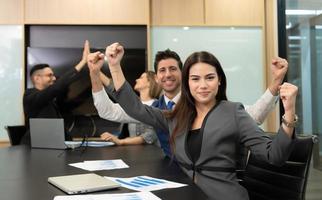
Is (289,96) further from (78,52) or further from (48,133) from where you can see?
(78,52)

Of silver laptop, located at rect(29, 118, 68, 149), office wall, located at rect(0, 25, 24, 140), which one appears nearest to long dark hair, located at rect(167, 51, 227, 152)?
silver laptop, located at rect(29, 118, 68, 149)

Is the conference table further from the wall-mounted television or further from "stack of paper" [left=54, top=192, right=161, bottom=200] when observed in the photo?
the wall-mounted television

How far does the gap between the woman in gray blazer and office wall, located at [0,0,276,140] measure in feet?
8.12

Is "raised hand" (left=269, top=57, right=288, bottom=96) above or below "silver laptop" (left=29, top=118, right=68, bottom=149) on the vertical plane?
above

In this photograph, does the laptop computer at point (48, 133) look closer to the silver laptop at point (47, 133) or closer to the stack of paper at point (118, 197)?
the silver laptop at point (47, 133)

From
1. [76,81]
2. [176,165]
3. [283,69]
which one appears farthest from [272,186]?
[76,81]

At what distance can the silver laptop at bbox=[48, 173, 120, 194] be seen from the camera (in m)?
1.29

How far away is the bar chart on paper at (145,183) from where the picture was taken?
1.36 m

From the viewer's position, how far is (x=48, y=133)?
2576mm

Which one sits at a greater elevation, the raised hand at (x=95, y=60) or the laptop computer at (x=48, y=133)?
the raised hand at (x=95, y=60)

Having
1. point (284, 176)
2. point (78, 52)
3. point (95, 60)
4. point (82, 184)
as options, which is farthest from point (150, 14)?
point (82, 184)

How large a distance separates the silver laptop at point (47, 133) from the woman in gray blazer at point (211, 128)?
3.05 ft

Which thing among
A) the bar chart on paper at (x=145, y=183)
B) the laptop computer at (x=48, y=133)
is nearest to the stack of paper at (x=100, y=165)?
Result: the bar chart on paper at (x=145, y=183)

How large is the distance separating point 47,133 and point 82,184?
1338 mm
